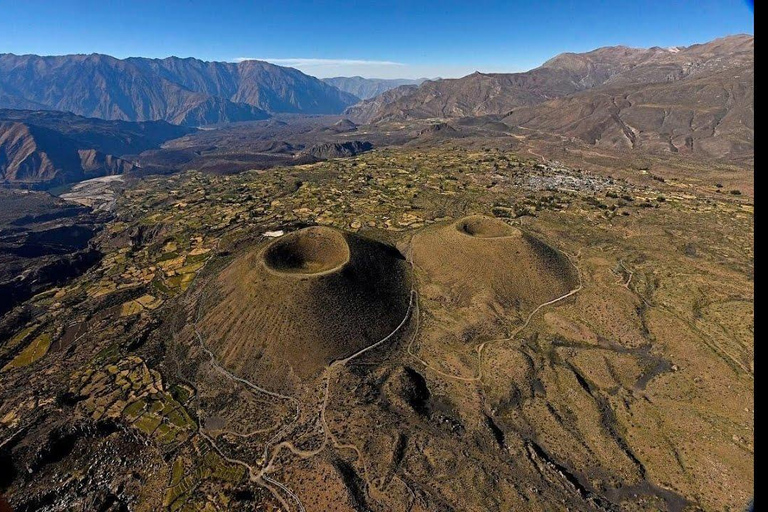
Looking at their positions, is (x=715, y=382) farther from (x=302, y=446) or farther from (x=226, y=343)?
(x=226, y=343)

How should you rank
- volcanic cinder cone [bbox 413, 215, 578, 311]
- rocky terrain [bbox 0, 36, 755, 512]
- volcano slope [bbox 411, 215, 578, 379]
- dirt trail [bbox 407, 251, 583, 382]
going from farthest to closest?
volcanic cinder cone [bbox 413, 215, 578, 311] → volcano slope [bbox 411, 215, 578, 379] → dirt trail [bbox 407, 251, 583, 382] → rocky terrain [bbox 0, 36, 755, 512]

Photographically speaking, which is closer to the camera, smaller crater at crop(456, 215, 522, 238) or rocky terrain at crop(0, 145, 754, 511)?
rocky terrain at crop(0, 145, 754, 511)

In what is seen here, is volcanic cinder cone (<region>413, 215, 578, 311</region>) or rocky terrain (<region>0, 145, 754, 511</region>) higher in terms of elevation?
volcanic cinder cone (<region>413, 215, 578, 311</region>)

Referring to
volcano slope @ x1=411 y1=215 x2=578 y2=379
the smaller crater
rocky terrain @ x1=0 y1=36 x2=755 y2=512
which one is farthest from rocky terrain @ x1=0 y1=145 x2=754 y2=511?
the smaller crater

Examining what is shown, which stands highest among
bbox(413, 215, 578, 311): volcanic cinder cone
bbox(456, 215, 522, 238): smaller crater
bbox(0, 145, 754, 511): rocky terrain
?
bbox(456, 215, 522, 238): smaller crater

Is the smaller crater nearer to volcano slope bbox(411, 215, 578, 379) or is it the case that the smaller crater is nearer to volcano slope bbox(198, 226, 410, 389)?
volcano slope bbox(411, 215, 578, 379)

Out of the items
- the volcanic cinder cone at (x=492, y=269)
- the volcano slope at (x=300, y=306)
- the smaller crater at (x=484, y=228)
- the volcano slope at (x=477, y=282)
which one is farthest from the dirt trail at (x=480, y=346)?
the smaller crater at (x=484, y=228)

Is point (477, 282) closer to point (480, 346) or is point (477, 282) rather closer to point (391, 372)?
point (480, 346)

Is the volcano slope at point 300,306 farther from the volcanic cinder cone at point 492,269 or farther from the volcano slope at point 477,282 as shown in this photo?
the volcanic cinder cone at point 492,269

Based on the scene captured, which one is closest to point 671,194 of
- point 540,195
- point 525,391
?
point 540,195

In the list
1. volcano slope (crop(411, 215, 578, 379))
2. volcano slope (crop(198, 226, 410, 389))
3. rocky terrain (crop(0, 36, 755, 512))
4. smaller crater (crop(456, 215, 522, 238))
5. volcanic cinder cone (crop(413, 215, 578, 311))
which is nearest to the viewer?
rocky terrain (crop(0, 36, 755, 512))
